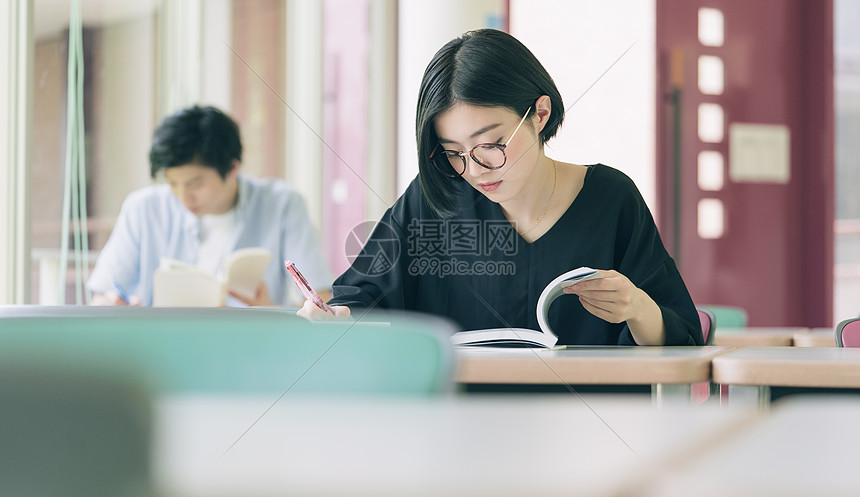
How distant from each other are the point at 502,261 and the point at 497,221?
0.28ft

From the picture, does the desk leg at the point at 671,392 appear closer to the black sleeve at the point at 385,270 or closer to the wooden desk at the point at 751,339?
the black sleeve at the point at 385,270

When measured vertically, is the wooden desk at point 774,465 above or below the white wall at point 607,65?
below

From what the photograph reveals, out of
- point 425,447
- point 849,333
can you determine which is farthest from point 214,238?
point 425,447

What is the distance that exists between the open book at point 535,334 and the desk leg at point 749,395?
23cm

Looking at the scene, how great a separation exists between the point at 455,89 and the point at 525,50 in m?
0.13

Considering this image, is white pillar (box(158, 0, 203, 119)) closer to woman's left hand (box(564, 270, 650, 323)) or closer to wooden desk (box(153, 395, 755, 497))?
woman's left hand (box(564, 270, 650, 323))

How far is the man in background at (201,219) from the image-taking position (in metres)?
2.27

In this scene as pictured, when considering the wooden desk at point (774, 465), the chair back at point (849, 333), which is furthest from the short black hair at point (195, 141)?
the wooden desk at point (774, 465)

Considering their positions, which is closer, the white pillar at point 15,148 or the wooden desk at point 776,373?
the wooden desk at point 776,373

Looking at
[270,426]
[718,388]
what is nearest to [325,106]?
[718,388]

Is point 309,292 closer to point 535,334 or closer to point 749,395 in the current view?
point 535,334

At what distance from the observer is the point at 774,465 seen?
0.18 metres

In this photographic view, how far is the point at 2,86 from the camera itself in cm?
220

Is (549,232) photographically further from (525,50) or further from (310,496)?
(310,496)
